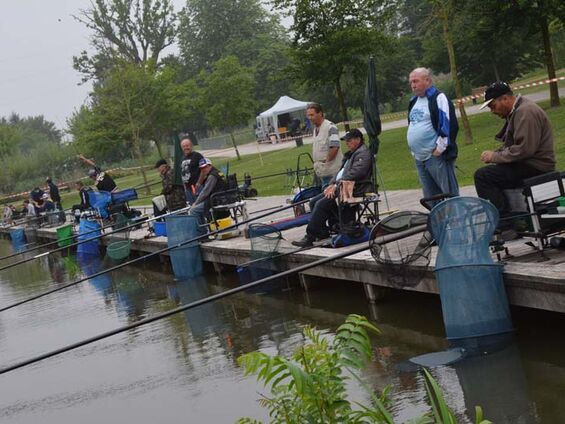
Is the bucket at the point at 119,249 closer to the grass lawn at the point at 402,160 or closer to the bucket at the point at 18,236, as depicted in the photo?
the grass lawn at the point at 402,160

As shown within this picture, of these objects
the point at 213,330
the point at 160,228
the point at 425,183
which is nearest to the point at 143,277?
the point at 160,228

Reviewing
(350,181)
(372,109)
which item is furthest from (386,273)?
(372,109)

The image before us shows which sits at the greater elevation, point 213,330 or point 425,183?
point 425,183

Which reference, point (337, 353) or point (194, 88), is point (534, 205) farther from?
point (194, 88)

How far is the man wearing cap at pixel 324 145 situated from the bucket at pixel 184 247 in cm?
309

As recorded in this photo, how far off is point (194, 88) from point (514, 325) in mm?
40393

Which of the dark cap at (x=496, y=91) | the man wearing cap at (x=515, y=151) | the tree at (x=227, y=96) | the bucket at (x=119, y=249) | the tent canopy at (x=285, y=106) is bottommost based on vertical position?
the bucket at (x=119, y=249)

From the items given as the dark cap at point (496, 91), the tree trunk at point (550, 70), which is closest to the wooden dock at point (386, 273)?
the dark cap at point (496, 91)

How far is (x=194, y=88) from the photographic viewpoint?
155 ft

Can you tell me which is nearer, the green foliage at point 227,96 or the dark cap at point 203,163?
the dark cap at point 203,163

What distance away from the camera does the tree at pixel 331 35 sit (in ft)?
97.2

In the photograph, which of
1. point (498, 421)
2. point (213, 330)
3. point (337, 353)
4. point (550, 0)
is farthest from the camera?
point (550, 0)

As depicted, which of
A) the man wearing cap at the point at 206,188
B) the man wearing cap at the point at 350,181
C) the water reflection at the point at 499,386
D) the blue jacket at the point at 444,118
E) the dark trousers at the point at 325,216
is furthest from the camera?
the man wearing cap at the point at 206,188

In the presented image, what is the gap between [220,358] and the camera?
942 cm
